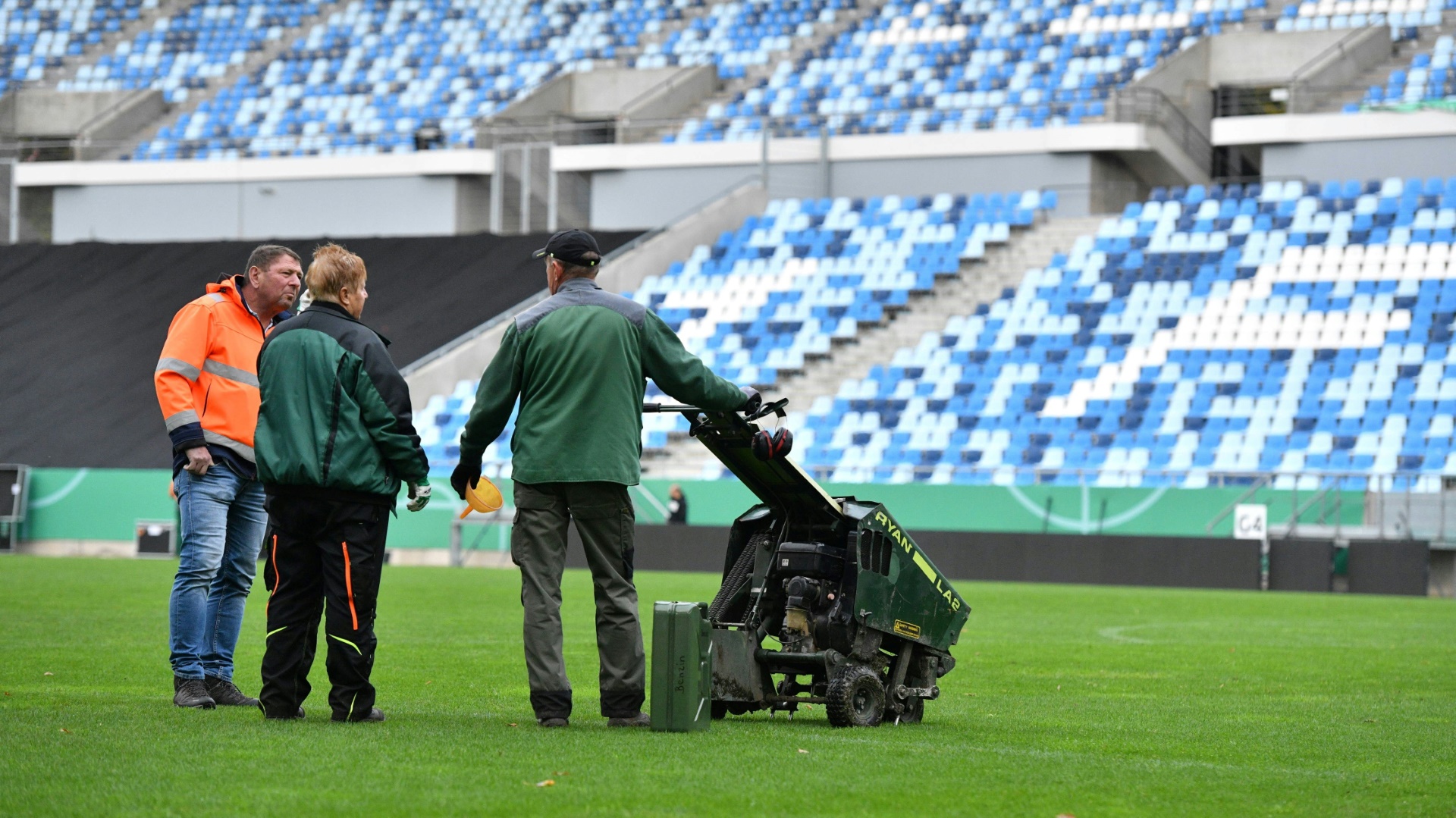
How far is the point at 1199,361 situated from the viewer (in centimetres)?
2755

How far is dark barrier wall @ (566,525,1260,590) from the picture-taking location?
22656 mm

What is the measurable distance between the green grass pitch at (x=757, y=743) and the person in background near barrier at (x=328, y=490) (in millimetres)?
262

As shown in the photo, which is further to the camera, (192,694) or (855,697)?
(192,694)

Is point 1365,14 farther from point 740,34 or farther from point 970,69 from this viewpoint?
point 740,34

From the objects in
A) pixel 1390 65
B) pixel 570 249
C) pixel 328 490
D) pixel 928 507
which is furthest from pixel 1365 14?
pixel 328 490

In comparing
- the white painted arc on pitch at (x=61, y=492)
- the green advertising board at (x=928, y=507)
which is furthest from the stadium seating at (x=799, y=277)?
the white painted arc on pitch at (x=61, y=492)

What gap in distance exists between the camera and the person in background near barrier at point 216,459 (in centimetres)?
769

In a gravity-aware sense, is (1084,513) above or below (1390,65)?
below

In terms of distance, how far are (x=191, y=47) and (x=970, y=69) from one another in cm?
2073

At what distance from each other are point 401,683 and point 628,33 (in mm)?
34114

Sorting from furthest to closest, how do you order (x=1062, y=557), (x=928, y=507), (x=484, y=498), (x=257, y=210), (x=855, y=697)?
(x=257, y=210) → (x=928, y=507) → (x=1062, y=557) → (x=484, y=498) → (x=855, y=697)

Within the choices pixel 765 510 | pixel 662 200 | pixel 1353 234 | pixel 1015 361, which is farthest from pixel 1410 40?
pixel 765 510

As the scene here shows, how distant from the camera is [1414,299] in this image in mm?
27469

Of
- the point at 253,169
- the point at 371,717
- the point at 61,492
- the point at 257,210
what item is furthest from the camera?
the point at 257,210
